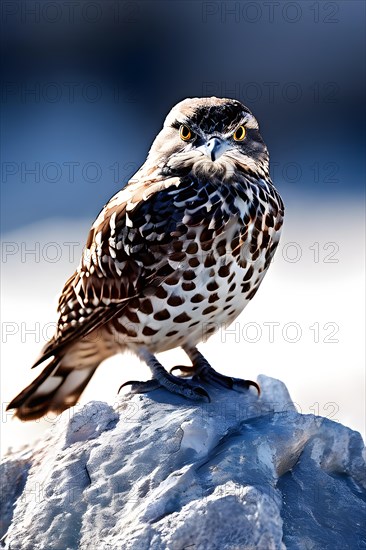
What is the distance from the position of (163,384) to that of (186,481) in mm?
874

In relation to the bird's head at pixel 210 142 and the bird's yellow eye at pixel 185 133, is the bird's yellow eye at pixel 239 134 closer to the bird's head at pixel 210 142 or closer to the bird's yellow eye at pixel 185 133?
the bird's head at pixel 210 142

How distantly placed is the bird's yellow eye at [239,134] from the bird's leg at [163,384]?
1.13m

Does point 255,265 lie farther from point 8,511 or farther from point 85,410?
point 8,511

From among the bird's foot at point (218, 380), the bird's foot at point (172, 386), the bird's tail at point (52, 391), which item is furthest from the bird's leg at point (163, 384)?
the bird's tail at point (52, 391)

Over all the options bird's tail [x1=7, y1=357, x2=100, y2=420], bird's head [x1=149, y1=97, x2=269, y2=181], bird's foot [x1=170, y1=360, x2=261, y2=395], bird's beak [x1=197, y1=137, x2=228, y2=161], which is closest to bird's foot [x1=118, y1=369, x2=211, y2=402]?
bird's foot [x1=170, y1=360, x2=261, y2=395]

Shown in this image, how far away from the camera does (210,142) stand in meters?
4.46

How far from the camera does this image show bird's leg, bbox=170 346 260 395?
505 centimetres

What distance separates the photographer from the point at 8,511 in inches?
175

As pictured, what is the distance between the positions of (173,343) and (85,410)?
59 cm

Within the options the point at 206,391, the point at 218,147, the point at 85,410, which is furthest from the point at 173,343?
the point at 218,147

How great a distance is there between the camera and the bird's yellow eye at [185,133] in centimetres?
463

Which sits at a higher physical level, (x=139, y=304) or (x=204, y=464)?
(x=139, y=304)

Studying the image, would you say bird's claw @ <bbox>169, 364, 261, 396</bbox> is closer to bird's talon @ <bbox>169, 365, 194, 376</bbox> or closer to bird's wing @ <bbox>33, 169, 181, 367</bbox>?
bird's talon @ <bbox>169, 365, 194, 376</bbox>

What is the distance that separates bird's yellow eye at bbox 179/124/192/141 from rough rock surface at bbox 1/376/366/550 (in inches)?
47.9
